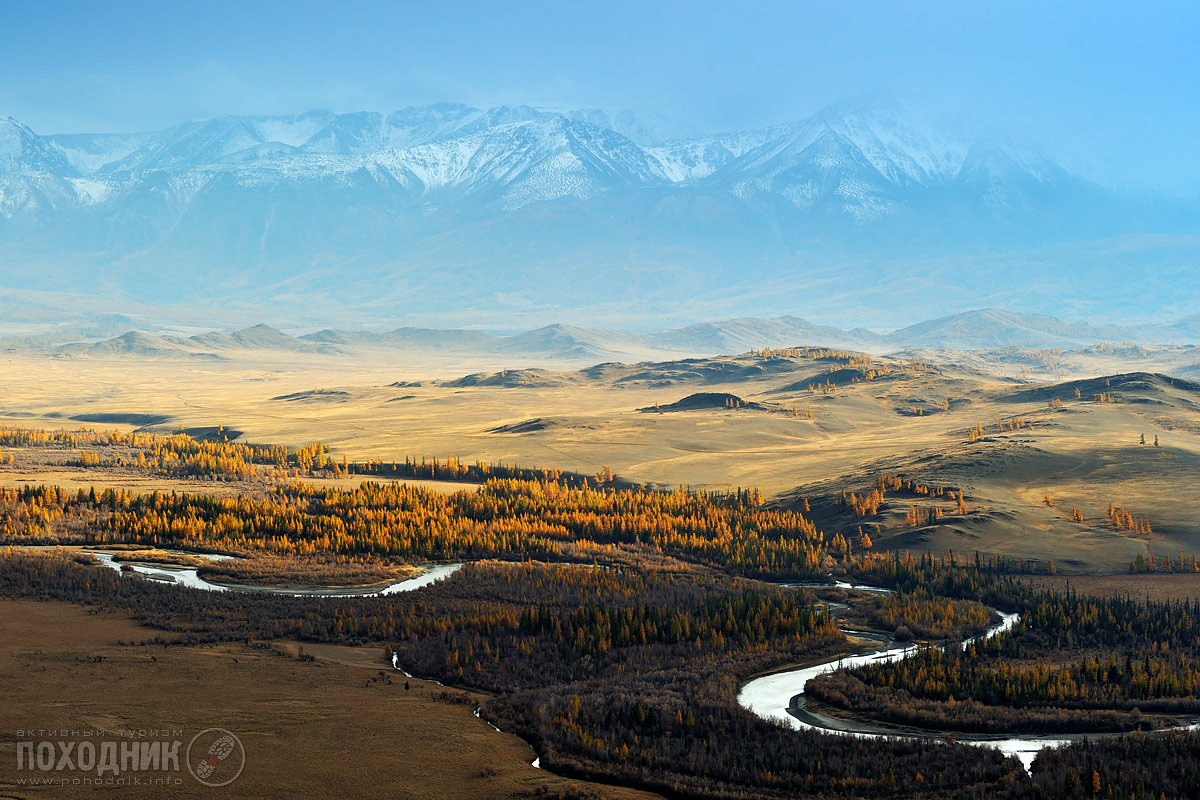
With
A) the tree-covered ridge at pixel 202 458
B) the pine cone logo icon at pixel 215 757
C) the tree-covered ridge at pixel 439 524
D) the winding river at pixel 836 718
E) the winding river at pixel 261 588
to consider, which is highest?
the tree-covered ridge at pixel 202 458

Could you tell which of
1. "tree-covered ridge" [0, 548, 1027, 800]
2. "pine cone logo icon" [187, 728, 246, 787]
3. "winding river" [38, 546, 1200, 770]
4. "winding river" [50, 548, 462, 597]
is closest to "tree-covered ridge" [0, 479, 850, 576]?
"winding river" [50, 548, 462, 597]

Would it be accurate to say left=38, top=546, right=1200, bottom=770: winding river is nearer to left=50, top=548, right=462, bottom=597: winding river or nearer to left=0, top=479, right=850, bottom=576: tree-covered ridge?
left=50, top=548, right=462, bottom=597: winding river

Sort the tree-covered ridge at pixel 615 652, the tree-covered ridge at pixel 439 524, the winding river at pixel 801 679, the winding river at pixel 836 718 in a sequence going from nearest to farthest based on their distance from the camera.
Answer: the tree-covered ridge at pixel 615 652
the winding river at pixel 836 718
the winding river at pixel 801 679
the tree-covered ridge at pixel 439 524

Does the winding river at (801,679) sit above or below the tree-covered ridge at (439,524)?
below

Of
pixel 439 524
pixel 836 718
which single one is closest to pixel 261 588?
pixel 439 524

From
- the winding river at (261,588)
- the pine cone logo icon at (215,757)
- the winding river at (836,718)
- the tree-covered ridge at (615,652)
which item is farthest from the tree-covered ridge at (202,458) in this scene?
the pine cone logo icon at (215,757)

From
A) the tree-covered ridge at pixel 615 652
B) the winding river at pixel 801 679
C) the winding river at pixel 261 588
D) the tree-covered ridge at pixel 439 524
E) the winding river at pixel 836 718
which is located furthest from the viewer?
the tree-covered ridge at pixel 439 524

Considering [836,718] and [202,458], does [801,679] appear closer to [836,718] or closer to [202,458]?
[836,718]

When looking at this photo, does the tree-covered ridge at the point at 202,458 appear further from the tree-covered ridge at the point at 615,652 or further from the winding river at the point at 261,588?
the tree-covered ridge at the point at 615,652

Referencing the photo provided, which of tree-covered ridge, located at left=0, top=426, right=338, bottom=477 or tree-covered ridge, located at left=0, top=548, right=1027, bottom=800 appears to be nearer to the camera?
tree-covered ridge, located at left=0, top=548, right=1027, bottom=800

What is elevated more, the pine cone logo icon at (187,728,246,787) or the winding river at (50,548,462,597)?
the winding river at (50,548,462,597)
